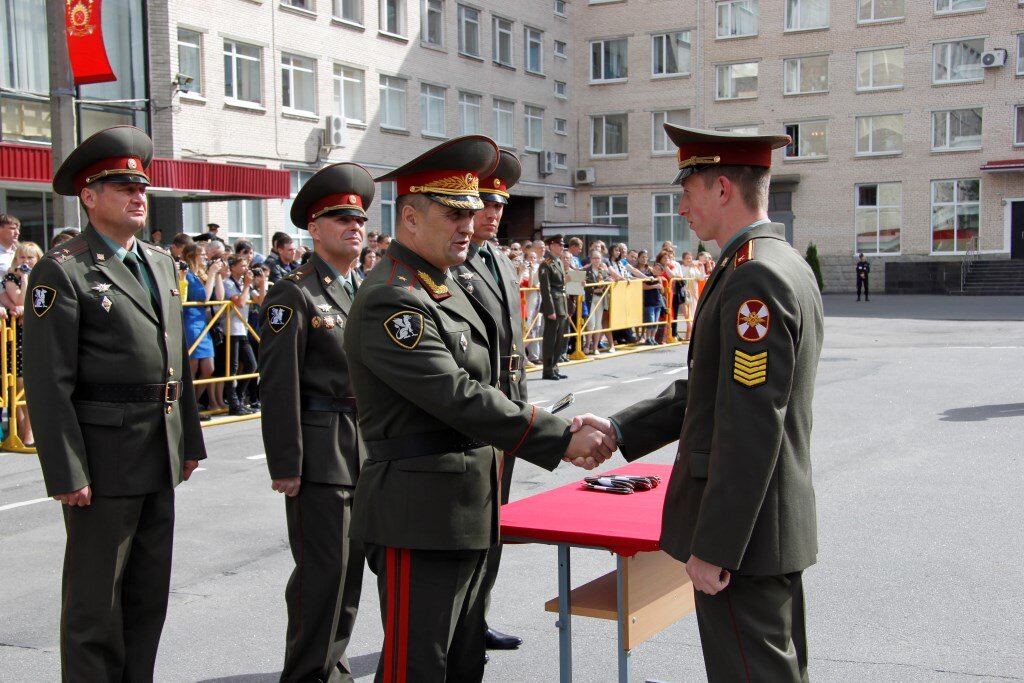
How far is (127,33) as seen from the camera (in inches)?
1005

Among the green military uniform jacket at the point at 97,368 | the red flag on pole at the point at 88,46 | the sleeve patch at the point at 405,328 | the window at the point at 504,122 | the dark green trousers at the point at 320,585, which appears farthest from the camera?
the window at the point at 504,122

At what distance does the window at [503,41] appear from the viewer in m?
41.4

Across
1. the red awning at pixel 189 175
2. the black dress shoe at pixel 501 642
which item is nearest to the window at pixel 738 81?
the red awning at pixel 189 175

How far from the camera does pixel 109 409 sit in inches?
161

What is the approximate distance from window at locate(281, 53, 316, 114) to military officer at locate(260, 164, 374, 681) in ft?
90.5

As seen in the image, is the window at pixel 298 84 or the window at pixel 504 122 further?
the window at pixel 504 122

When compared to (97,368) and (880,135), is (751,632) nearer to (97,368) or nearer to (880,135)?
(97,368)

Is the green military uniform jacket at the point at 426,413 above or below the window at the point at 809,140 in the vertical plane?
below

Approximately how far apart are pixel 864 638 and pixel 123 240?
3709 mm

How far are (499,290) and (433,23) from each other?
34.6 metres

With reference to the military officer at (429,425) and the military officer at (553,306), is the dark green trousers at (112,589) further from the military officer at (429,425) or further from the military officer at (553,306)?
the military officer at (553,306)

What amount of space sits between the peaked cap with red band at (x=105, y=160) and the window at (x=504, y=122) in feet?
124

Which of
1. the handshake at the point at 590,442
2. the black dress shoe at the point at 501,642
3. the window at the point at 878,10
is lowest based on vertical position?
the black dress shoe at the point at 501,642

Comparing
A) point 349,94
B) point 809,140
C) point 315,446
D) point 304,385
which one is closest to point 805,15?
point 809,140
